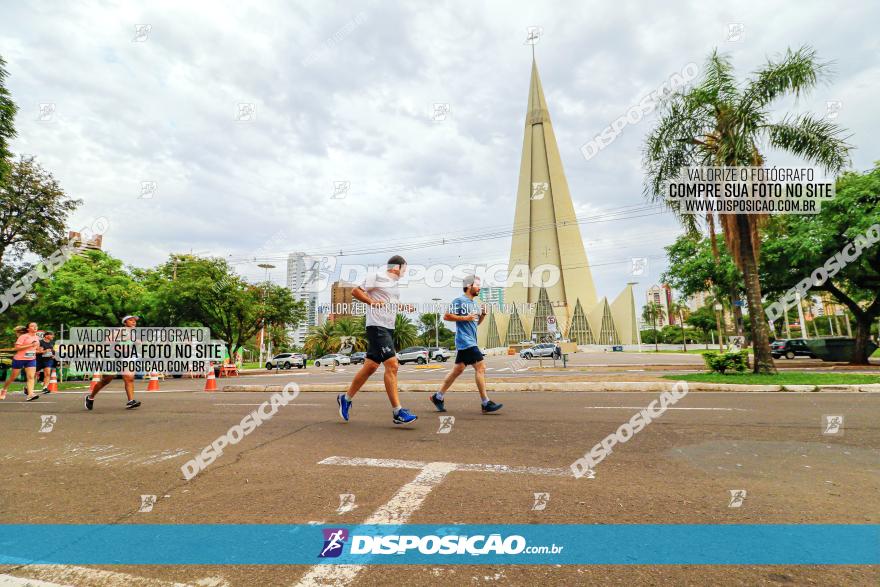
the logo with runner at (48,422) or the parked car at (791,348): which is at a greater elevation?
the logo with runner at (48,422)

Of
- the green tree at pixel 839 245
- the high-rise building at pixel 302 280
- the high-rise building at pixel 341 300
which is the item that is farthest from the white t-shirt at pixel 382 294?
the high-rise building at pixel 341 300

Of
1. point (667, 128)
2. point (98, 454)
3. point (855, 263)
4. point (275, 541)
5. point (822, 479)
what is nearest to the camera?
point (275, 541)

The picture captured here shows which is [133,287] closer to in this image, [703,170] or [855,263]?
[703,170]

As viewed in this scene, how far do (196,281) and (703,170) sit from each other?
2736 centimetres

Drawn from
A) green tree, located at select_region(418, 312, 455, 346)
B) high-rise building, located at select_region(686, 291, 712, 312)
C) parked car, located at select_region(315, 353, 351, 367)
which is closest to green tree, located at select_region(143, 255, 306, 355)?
parked car, located at select_region(315, 353, 351, 367)

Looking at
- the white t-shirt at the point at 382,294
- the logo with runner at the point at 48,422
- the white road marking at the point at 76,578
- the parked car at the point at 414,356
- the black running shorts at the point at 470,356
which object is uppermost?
the white t-shirt at the point at 382,294

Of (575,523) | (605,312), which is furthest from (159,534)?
(605,312)

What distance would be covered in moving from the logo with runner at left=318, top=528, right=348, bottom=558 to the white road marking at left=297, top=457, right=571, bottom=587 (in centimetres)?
12

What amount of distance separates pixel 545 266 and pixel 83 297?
242ft

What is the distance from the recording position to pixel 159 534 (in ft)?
7.73

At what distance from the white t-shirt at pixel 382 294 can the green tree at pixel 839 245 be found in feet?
53.1

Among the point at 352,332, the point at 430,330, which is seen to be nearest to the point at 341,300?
the point at 352,332

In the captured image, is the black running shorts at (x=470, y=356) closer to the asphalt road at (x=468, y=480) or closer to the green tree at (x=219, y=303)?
the asphalt road at (x=468, y=480)

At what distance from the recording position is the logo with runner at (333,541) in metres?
2.08
